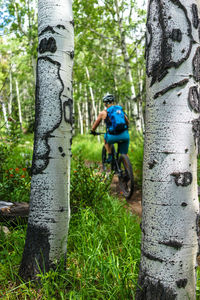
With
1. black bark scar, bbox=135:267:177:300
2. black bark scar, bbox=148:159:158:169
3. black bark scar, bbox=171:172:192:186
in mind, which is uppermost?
black bark scar, bbox=148:159:158:169

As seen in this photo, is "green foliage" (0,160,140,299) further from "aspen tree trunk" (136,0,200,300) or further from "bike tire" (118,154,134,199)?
"bike tire" (118,154,134,199)

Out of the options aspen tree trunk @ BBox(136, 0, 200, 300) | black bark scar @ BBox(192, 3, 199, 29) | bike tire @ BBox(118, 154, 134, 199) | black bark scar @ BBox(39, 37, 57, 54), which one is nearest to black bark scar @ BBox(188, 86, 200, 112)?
aspen tree trunk @ BBox(136, 0, 200, 300)

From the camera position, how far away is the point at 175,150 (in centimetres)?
110

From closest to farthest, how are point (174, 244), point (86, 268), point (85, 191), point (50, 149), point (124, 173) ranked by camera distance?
point (174, 244)
point (50, 149)
point (86, 268)
point (85, 191)
point (124, 173)

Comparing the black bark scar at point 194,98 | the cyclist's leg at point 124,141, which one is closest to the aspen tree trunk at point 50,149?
the black bark scar at point 194,98

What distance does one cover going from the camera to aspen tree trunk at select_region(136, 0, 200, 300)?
1.10 meters

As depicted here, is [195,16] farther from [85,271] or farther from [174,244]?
[85,271]

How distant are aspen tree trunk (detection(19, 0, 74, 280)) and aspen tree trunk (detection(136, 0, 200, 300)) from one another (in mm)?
820

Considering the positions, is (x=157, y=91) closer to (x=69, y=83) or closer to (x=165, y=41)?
(x=165, y=41)

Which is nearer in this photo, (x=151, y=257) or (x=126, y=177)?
(x=151, y=257)

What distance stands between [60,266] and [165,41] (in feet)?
5.81

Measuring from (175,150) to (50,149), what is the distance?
980 millimetres

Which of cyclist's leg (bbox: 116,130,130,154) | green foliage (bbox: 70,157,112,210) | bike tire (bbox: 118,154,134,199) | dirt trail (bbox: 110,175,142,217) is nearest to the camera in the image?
green foliage (bbox: 70,157,112,210)

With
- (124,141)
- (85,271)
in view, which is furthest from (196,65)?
(124,141)
